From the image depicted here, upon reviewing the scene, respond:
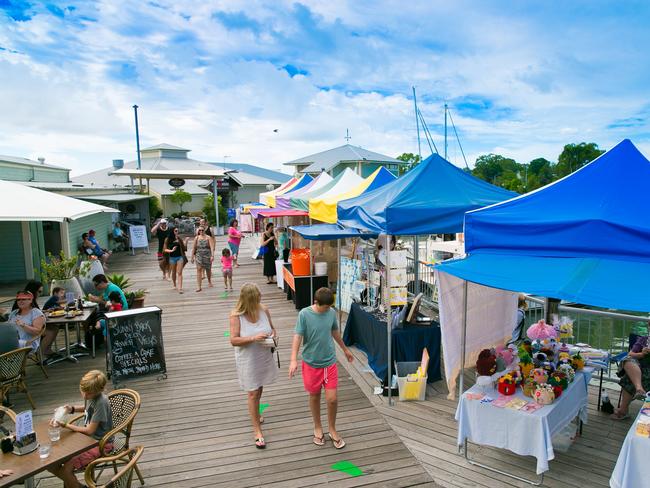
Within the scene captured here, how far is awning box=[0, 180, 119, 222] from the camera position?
5762 mm

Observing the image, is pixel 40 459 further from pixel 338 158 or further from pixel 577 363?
pixel 338 158

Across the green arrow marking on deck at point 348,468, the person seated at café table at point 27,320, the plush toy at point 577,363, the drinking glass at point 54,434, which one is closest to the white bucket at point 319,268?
the person seated at café table at point 27,320

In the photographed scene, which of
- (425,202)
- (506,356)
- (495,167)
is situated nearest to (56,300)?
(425,202)

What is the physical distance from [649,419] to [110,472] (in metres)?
4.62

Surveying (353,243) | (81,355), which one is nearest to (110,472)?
(81,355)

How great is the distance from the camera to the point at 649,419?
3412mm

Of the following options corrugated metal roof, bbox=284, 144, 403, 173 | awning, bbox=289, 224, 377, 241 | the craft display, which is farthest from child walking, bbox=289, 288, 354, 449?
corrugated metal roof, bbox=284, 144, 403, 173

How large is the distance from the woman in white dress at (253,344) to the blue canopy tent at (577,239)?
6.09 ft

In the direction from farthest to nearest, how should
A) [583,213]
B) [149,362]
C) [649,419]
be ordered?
[149,362]
[583,213]
[649,419]

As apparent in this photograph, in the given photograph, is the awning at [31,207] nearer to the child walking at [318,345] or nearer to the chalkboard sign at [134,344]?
the chalkboard sign at [134,344]

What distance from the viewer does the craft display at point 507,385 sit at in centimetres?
417

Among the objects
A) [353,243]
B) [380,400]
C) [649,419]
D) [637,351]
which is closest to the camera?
[649,419]

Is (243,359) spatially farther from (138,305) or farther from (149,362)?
(138,305)

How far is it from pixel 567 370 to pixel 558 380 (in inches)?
12.1
